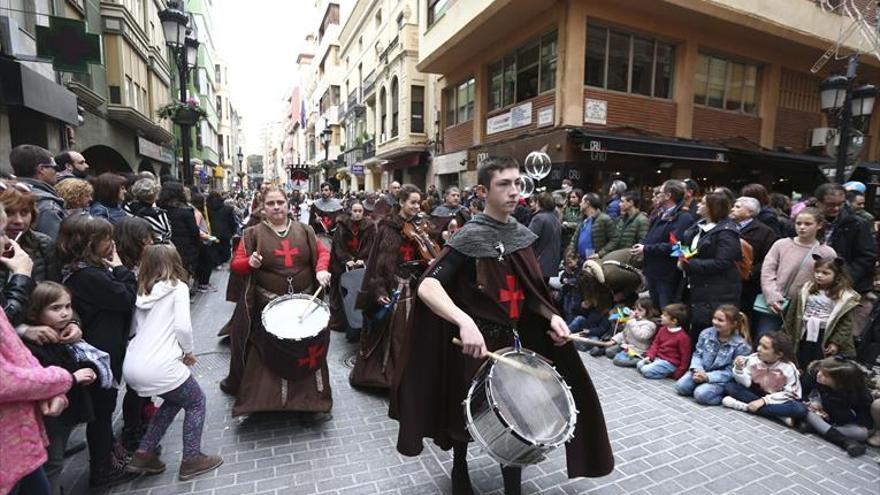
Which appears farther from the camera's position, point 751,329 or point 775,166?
point 775,166

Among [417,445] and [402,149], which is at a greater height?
[402,149]

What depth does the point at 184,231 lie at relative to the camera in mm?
7871

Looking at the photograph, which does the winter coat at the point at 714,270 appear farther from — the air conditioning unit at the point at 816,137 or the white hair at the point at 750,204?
the air conditioning unit at the point at 816,137

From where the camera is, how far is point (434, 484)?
320cm

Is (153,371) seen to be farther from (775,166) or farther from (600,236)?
(775,166)

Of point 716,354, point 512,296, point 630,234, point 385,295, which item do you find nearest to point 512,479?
point 512,296

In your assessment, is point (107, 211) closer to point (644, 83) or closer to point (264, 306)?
point (264, 306)

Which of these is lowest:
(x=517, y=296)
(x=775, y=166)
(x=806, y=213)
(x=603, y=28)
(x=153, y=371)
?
(x=153, y=371)

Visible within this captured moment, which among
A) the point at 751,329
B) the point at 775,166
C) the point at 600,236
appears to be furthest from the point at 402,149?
the point at 751,329

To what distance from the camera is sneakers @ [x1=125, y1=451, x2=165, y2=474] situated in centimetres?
318

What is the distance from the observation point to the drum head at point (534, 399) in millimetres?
2338

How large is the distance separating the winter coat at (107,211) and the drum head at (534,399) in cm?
414

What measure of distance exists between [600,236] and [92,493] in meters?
6.28

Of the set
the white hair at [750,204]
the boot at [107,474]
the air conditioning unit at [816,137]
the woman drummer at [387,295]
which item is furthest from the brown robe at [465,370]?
the air conditioning unit at [816,137]
